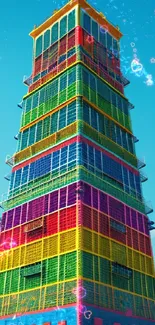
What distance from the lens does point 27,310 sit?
3938 cm

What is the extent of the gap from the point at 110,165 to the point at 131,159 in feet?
21.1

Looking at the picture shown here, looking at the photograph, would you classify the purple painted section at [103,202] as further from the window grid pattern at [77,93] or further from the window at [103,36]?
the window at [103,36]

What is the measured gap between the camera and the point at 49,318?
3672 centimetres

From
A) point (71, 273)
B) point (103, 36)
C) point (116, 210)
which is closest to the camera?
point (71, 273)

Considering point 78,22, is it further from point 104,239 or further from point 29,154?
point 104,239

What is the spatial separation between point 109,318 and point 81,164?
1678 cm

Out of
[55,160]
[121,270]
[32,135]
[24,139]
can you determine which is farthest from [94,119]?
[121,270]

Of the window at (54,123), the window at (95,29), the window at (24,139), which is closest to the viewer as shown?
the window at (54,123)

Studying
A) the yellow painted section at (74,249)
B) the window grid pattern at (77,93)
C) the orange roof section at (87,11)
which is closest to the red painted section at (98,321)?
the yellow painted section at (74,249)

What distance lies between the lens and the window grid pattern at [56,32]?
62369 millimetres

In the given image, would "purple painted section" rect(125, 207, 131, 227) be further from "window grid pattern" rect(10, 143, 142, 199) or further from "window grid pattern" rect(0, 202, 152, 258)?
"window grid pattern" rect(10, 143, 142, 199)

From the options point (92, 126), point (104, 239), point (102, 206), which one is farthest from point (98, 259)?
point (92, 126)

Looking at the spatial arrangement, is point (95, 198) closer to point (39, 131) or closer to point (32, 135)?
point (39, 131)

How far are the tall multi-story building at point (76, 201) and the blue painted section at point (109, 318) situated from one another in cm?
9
